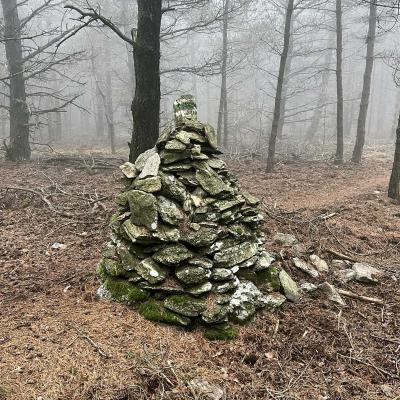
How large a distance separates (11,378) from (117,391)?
884 mm

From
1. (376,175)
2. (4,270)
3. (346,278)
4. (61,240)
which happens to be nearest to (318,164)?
(376,175)

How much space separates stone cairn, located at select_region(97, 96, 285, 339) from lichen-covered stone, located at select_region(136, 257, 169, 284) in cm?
1

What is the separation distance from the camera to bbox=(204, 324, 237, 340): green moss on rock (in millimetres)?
3660

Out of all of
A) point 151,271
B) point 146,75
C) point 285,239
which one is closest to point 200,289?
point 151,271

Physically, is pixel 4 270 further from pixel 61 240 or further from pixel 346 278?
pixel 346 278

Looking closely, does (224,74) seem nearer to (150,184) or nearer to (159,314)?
(150,184)

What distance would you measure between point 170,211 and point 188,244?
1.43 ft

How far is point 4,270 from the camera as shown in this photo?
4980mm

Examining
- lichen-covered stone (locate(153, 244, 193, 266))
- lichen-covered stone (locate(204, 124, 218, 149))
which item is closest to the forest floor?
lichen-covered stone (locate(153, 244, 193, 266))

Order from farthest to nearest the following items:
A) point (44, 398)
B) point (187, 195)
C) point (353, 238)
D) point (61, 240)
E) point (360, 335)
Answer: point (353, 238) → point (61, 240) → point (187, 195) → point (360, 335) → point (44, 398)

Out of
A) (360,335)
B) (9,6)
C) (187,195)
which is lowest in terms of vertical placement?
(360,335)

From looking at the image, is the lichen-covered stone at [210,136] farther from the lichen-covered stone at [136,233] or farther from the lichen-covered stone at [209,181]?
the lichen-covered stone at [136,233]

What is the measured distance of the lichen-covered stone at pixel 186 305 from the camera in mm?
3703

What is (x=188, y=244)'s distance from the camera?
4.05m
